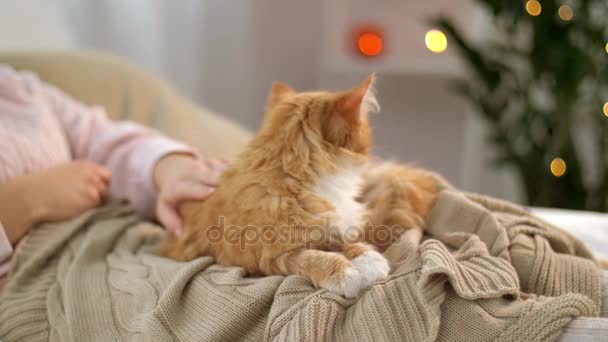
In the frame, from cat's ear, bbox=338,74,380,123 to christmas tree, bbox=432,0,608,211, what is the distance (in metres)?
1.20

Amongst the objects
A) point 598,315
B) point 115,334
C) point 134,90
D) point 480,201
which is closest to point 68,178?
point 115,334

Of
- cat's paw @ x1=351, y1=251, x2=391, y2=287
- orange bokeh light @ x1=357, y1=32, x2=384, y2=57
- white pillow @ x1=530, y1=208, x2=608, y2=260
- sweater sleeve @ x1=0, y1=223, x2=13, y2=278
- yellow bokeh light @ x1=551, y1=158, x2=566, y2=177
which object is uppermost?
orange bokeh light @ x1=357, y1=32, x2=384, y2=57

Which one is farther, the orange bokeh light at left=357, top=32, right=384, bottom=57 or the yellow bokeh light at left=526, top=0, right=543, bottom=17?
the orange bokeh light at left=357, top=32, right=384, bottom=57

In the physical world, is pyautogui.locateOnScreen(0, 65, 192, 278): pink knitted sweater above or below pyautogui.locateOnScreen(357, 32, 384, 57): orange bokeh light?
below

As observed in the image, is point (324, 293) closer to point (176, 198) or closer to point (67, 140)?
point (176, 198)

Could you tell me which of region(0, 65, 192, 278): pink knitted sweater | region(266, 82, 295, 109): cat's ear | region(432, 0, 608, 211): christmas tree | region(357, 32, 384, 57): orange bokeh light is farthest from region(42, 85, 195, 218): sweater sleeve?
region(357, 32, 384, 57): orange bokeh light

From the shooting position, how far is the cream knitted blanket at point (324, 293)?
61 cm

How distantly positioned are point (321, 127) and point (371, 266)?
0.69 feet

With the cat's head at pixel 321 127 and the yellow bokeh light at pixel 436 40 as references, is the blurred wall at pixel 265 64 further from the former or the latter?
the cat's head at pixel 321 127

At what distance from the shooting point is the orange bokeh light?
254 cm

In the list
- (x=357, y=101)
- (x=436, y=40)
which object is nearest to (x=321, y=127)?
(x=357, y=101)

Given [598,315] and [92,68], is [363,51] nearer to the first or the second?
[92,68]

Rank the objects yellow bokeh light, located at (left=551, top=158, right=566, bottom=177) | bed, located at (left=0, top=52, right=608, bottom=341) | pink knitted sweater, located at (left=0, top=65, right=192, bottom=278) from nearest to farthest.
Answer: pink knitted sweater, located at (left=0, top=65, right=192, bottom=278)
bed, located at (left=0, top=52, right=608, bottom=341)
yellow bokeh light, located at (left=551, top=158, right=566, bottom=177)

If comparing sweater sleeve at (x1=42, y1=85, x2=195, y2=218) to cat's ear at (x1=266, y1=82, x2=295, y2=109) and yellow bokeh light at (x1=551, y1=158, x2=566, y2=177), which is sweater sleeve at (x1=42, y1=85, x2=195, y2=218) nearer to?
cat's ear at (x1=266, y1=82, x2=295, y2=109)
